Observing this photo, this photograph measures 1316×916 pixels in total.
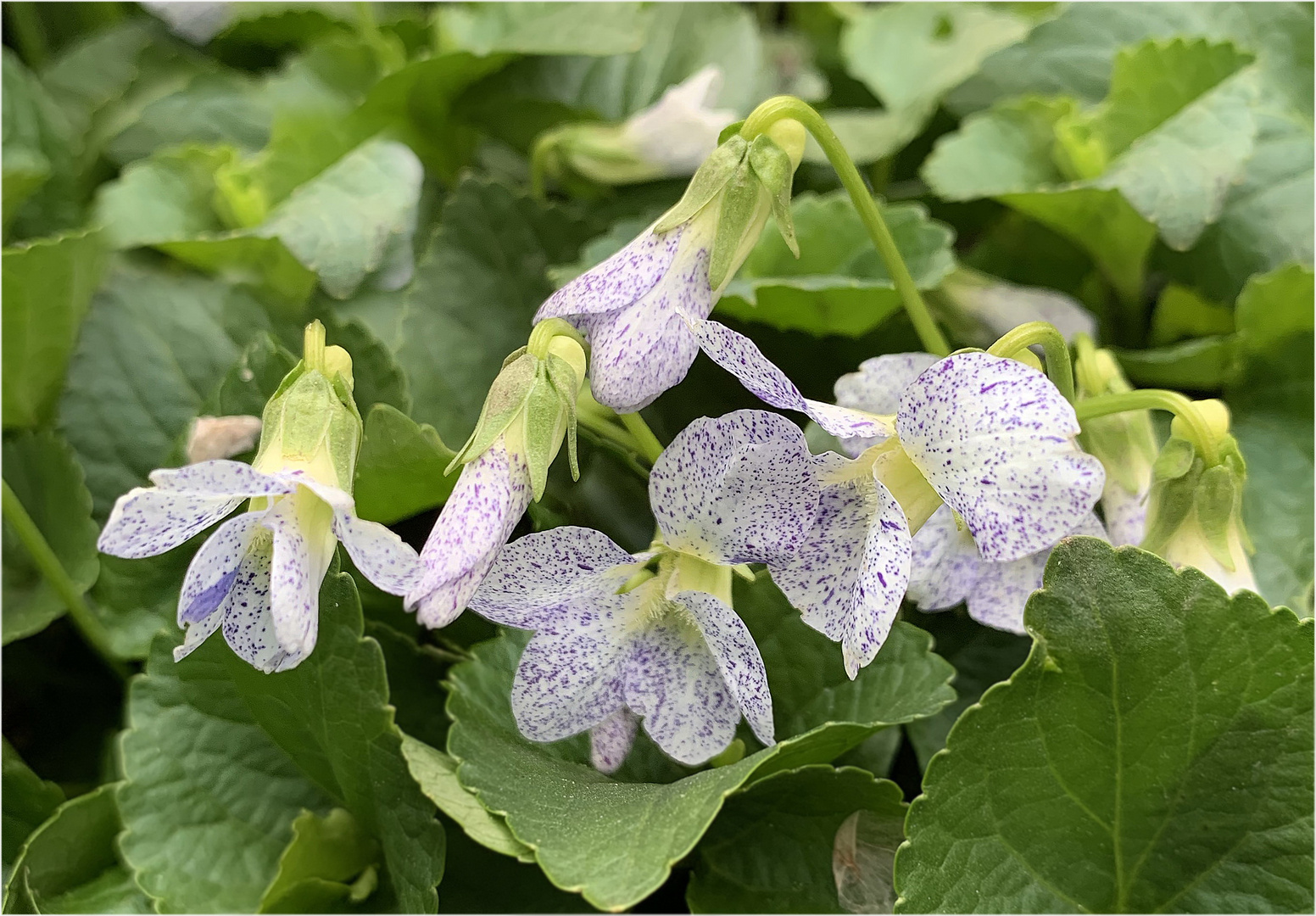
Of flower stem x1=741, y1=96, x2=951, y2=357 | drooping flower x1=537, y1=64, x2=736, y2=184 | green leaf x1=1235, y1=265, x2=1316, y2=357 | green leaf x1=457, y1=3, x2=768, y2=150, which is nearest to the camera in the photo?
flower stem x1=741, y1=96, x2=951, y2=357

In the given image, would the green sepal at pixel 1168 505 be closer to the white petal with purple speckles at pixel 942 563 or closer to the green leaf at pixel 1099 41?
the white petal with purple speckles at pixel 942 563

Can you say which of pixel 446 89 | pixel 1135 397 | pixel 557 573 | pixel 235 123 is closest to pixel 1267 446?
pixel 1135 397

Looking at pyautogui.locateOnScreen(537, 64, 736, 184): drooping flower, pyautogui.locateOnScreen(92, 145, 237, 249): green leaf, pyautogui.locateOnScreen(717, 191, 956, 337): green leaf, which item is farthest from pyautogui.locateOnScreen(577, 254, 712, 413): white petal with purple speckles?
pyautogui.locateOnScreen(92, 145, 237, 249): green leaf

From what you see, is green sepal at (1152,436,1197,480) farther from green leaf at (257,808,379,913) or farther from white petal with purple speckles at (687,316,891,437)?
green leaf at (257,808,379,913)

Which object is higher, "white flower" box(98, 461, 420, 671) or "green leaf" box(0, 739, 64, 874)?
"white flower" box(98, 461, 420, 671)

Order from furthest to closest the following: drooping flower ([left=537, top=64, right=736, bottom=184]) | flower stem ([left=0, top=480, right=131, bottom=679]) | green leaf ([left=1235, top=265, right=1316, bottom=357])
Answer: drooping flower ([left=537, top=64, right=736, bottom=184]), green leaf ([left=1235, top=265, right=1316, bottom=357]), flower stem ([left=0, top=480, right=131, bottom=679])

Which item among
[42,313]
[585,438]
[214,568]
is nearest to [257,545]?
[214,568]
